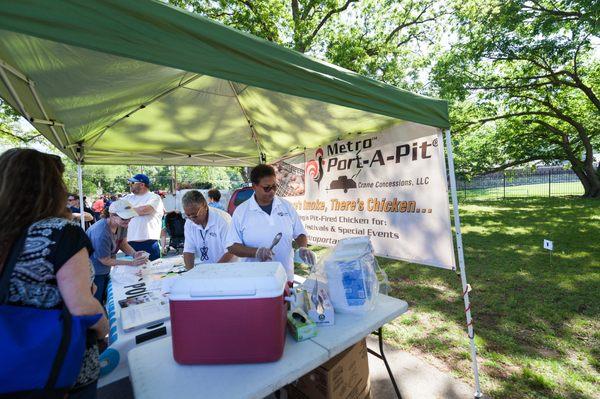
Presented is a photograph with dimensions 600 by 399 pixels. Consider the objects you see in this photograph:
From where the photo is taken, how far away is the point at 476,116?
11.2 metres

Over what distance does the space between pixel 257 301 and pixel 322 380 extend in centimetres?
78

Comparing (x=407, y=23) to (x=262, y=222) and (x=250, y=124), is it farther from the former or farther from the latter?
(x=262, y=222)

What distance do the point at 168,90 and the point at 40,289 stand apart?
2.16m

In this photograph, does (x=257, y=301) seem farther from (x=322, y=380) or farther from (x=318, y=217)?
(x=318, y=217)

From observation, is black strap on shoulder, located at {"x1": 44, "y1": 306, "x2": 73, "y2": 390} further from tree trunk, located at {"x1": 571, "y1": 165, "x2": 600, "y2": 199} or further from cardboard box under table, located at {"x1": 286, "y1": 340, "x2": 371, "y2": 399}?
tree trunk, located at {"x1": 571, "y1": 165, "x2": 600, "y2": 199}

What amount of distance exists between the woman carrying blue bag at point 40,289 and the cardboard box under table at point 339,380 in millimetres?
1041

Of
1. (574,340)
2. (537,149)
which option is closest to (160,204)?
(574,340)

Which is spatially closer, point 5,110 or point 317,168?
point 317,168

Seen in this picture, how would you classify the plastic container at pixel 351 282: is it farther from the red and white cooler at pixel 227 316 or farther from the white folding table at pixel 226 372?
the red and white cooler at pixel 227 316

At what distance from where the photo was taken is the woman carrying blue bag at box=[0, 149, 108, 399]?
839 millimetres

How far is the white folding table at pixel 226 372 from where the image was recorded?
3.38 feet

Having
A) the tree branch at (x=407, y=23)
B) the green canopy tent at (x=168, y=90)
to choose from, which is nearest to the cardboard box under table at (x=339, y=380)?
the green canopy tent at (x=168, y=90)

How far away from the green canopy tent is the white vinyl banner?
0.14 metres

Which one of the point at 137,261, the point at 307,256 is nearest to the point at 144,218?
the point at 137,261
